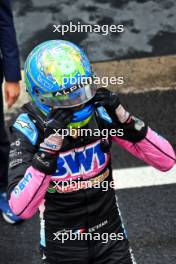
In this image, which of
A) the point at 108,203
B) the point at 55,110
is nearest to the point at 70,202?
the point at 108,203

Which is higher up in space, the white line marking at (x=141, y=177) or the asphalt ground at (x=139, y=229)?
the white line marking at (x=141, y=177)

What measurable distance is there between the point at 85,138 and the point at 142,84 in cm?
356

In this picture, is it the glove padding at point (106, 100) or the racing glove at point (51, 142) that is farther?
the glove padding at point (106, 100)

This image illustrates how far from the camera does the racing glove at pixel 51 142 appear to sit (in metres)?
2.79

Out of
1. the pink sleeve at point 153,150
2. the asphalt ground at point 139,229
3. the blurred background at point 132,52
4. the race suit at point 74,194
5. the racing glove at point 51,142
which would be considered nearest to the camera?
the racing glove at point 51,142

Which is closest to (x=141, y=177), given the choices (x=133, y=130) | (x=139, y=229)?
(x=139, y=229)

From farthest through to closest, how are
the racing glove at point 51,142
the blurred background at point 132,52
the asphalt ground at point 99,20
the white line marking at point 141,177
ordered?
the asphalt ground at point 99,20 → the blurred background at point 132,52 → the white line marking at point 141,177 → the racing glove at point 51,142

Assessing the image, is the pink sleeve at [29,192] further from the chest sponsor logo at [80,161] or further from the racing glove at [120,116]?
the racing glove at [120,116]

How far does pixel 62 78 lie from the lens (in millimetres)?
2908

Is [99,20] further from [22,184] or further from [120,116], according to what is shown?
[22,184]

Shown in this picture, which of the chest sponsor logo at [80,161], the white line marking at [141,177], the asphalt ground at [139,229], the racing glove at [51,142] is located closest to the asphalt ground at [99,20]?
the asphalt ground at [139,229]

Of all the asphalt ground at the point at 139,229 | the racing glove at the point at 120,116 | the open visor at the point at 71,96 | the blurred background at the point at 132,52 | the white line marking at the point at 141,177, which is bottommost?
the asphalt ground at the point at 139,229

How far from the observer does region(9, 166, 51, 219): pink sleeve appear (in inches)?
115

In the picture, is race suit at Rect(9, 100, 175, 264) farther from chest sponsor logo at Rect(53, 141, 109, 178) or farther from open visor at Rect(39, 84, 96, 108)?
open visor at Rect(39, 84, 96, 108)
